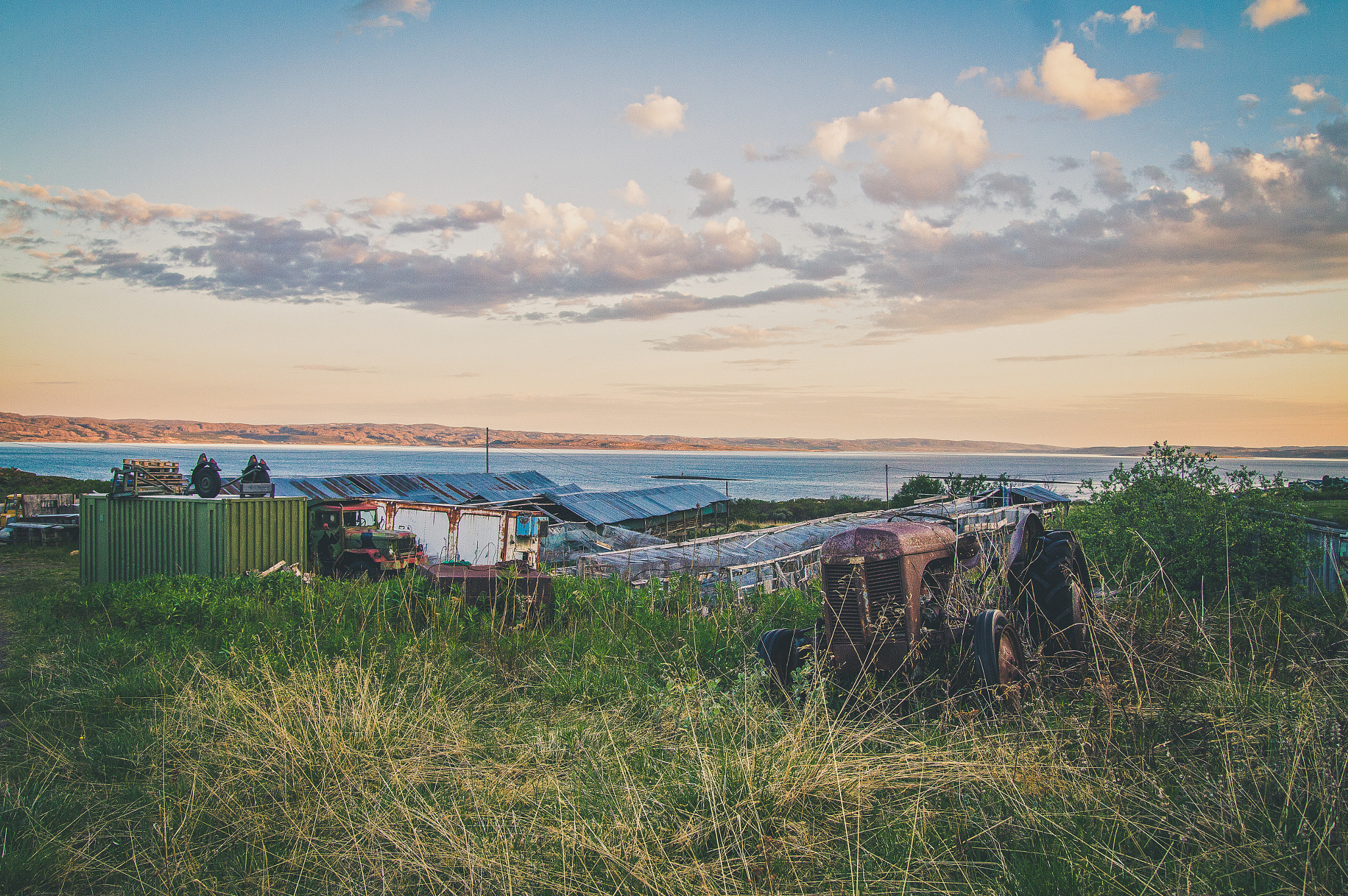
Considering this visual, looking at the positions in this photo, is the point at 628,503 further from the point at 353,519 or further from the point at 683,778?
the point at 683,778

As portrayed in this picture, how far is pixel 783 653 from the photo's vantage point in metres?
4.91

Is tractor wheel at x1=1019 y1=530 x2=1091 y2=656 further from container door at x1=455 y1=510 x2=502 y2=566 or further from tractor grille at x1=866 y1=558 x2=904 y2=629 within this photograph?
container door at x1=455 y1=510 x2=502 y2=566

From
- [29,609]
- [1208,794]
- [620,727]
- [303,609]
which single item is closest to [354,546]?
[29,609]

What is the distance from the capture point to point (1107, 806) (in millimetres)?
2723

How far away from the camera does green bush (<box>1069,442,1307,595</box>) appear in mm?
9000

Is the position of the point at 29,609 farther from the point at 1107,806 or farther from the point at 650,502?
→ the point at 650,502

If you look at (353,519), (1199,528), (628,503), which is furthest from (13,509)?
(1199,528)

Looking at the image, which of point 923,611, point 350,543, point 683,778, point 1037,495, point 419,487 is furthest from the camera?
point 419,487

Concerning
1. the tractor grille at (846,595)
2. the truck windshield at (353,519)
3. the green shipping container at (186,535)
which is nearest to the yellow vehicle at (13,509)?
the green shipping container at (186,535)

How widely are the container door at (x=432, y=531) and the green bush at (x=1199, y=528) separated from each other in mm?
15072

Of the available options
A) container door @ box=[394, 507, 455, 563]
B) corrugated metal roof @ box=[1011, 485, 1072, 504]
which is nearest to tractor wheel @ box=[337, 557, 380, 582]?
container door @ box=[394, 507, 455, 563]

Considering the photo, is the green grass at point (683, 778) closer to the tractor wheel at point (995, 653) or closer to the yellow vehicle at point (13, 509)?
the tractor wheel at point (995, 653)

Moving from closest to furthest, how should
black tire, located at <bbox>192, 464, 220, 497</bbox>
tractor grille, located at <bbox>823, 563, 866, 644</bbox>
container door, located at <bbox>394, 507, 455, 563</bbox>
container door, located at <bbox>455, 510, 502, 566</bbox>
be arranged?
tractor grille, located at <bbox>823, 563, 866, 644</bbox>
black tire, located at <bbox>192, 464, 220, 497</bbox>
container door, located at <bbox>455, 510, 502, 566</bbox>
container door, located at <bbox>394, 507, 455, 563</bbox>

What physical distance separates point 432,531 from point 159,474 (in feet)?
21.7
